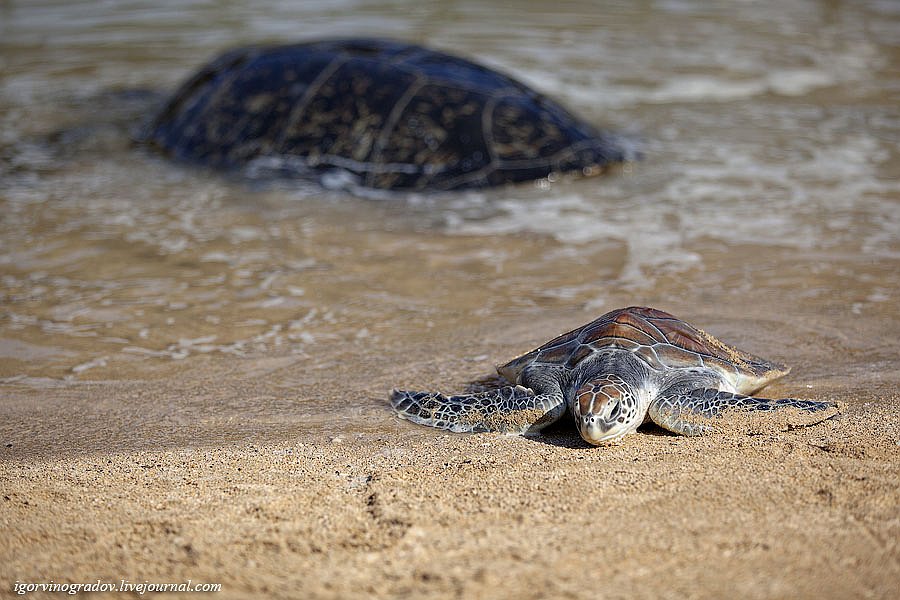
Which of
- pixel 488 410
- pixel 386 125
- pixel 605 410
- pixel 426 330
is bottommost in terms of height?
pixel 426 330

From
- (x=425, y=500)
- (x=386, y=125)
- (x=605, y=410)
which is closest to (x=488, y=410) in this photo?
(x=605, y=410)

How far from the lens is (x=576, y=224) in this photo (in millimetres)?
5340

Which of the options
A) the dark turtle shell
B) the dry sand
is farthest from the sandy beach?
the dark turtle shell

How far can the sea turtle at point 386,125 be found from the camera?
6.00 m

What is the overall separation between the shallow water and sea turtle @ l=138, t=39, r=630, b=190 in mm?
229

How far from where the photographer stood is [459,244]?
5062 millimetres

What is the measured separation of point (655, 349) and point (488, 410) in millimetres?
622

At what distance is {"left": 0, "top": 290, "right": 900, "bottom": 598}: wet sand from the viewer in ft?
6.68

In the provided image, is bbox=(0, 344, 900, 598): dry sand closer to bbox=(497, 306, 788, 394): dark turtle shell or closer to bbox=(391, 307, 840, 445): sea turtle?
bbox=(391, 307, 840, 445): sea turtle

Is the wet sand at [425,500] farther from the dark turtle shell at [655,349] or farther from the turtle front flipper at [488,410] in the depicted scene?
the dark turtle shell at [655,349]

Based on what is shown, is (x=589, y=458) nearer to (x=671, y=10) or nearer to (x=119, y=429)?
(x=119, y=429)

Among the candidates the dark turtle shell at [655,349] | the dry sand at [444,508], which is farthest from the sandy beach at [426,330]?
the dark turtle shell at [655,349]

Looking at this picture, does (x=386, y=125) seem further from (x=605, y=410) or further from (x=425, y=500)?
(x=425, y=500)

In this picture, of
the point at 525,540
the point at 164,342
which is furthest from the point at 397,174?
the point at 525,540
